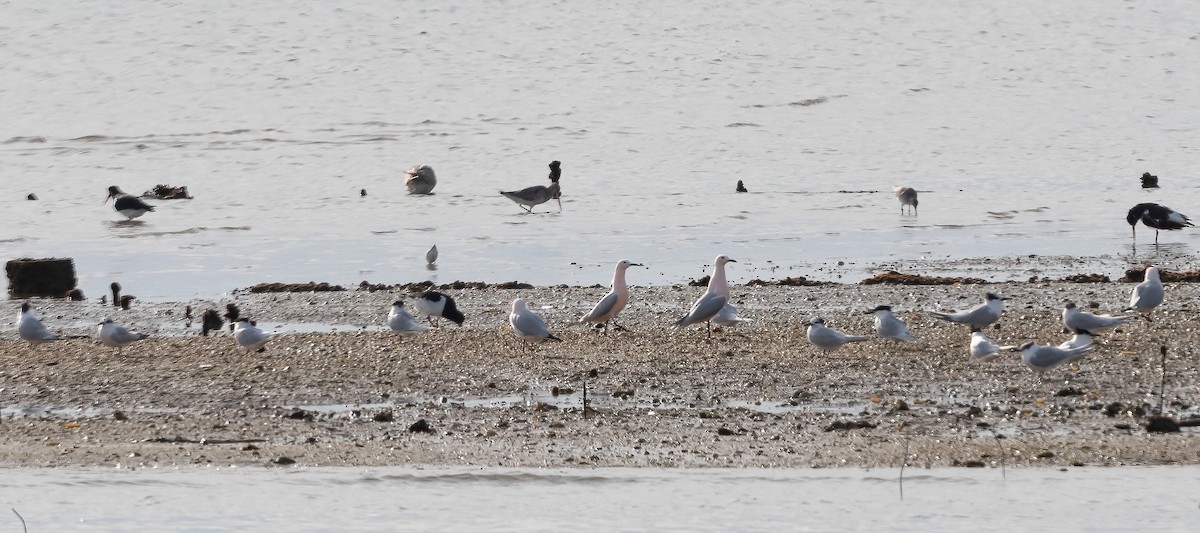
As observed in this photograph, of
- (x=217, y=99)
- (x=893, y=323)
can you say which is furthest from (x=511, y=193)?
(x=217, y=99)

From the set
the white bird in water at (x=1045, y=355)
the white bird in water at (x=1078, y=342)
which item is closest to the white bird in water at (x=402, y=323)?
the white bird in water at (x=1045, y=355)

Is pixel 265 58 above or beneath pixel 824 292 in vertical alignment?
above

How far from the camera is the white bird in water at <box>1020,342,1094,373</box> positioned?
9336 millimetres

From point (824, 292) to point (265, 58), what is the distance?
125 feet

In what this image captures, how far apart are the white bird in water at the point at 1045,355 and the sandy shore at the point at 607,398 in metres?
0.15

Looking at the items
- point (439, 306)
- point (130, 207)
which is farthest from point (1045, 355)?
point (130, 207)

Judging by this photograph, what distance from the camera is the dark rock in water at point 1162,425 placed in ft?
26.7

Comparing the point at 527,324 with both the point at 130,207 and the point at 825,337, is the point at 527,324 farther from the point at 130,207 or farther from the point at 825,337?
the point at 130,207

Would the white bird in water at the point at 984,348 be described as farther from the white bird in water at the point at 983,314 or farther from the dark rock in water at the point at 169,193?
the dark rock in water at the point at 169,193

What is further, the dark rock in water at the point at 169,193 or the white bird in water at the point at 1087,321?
the dark rock in water at the point at 169,193

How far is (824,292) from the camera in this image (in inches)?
546

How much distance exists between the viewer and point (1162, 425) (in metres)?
A: 8.14

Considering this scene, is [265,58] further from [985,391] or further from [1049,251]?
[985,391]

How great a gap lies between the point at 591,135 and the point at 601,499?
1089 inches
